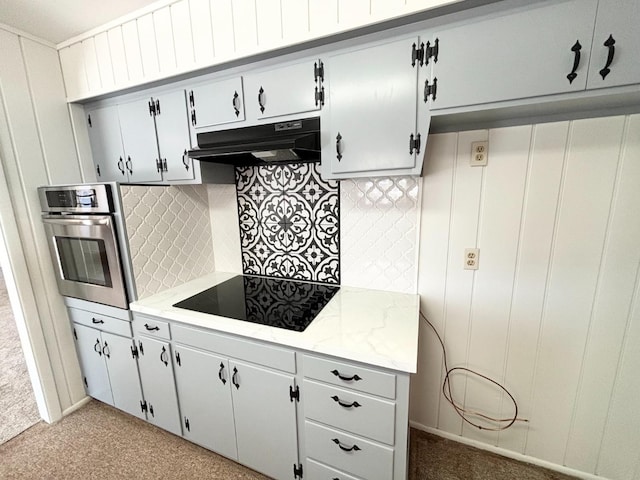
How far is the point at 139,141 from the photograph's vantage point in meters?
1.88

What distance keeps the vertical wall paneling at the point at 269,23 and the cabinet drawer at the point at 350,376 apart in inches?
59.3

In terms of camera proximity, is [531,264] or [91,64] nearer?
[531,264]

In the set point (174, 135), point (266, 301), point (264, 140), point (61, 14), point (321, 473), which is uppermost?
point (61, 14)

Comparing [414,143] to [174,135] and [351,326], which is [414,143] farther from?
[174,135]

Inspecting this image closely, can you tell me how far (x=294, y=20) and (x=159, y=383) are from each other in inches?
86.0

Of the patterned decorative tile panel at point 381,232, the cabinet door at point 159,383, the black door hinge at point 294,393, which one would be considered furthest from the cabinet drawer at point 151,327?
the patterned decorative tile panel at point 381,232

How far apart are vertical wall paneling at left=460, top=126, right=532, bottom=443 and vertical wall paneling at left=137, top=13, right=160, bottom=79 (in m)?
1.93

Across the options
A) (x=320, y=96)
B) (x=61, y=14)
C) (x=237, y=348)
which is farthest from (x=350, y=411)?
(x=61, y=14)

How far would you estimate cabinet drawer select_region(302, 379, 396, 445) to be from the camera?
116 centimetres

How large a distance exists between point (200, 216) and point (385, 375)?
1757 millimetres

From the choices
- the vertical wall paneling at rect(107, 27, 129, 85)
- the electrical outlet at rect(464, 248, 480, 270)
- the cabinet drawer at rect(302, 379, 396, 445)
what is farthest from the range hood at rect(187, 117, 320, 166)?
the cabinet drawer at rect(302, 379, 396, 445)

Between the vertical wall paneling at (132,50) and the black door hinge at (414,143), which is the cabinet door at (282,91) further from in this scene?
the vertical wall paneling at (132,50)

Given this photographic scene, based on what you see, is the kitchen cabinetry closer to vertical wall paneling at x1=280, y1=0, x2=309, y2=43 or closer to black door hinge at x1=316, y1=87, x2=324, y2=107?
black door hinge at x1=316, y1=87, x2=324, y2=107

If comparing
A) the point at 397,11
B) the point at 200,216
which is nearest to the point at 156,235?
the point at 200,216
